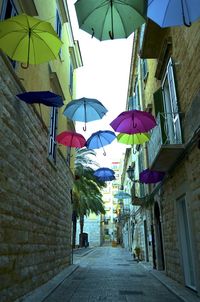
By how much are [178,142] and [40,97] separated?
4.48m

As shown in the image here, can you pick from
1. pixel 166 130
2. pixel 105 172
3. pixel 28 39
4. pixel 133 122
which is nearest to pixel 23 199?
pixel 28 39

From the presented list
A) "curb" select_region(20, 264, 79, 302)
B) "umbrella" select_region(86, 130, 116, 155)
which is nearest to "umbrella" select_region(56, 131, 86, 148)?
"umbrella" select_region(86, 130, 116, 155)

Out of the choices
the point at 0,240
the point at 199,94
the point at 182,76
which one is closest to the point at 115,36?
the point at 199,94

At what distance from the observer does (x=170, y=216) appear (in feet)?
37.8

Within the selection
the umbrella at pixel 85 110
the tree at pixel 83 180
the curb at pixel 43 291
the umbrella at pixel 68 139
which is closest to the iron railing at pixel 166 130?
the umbrella at pixel 85 110

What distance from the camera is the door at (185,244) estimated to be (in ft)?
30.1

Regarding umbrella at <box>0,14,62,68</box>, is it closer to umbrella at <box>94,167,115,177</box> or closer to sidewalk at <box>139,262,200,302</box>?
sidewalk at <box>139,262,200,302</box>

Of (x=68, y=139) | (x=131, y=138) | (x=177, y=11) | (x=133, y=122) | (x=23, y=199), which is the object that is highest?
(x=131, y=138)

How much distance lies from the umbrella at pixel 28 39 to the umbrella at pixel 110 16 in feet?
2.70

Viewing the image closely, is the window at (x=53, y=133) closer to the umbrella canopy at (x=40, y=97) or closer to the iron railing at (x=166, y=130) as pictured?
the iron railing at (x=166, y=130)

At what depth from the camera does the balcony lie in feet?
30.0

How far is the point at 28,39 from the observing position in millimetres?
6562

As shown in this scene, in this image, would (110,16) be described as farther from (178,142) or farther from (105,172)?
(105,172)

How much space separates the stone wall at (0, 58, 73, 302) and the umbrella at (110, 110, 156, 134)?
2429 mm
